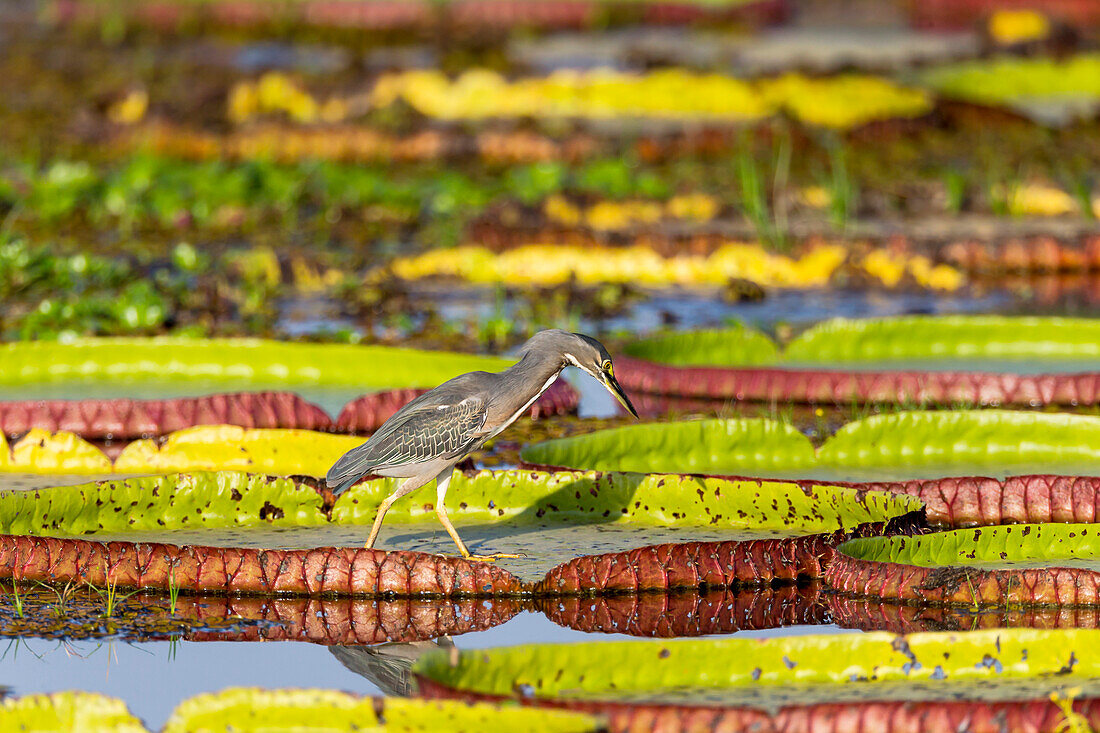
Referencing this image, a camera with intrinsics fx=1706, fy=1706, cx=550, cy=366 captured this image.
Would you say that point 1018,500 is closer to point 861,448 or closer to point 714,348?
point 861,448

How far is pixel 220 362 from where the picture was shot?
6.08 meters

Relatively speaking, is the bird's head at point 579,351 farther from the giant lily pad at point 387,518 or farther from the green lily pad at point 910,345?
the green lily pad at point 910,345

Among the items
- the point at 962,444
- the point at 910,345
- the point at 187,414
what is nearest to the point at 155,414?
the point at 187,414

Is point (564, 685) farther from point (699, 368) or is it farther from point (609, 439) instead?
point (699, 368)

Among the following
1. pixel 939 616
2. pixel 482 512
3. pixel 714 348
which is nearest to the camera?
pixel 939 616

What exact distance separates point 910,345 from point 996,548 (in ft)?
8.45

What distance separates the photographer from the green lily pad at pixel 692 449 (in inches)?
196

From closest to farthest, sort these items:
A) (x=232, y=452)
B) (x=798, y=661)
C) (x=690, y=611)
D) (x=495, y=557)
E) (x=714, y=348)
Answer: (x=798, y=661)
(x=690, y=611)
(x=495, y=557)
(x=232, y=452)
(x=714, y=348)

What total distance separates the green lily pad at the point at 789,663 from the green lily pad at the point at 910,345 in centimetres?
318

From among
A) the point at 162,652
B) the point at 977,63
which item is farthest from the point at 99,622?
the point at 977,63

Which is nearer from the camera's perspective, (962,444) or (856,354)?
(962,444)

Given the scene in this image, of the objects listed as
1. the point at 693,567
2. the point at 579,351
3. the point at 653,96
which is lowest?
the point at 693,567

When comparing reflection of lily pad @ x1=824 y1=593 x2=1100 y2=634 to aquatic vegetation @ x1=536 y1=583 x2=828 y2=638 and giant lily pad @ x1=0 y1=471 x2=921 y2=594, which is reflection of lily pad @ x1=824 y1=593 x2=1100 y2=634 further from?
giant lily pad @ x1=0 y1=471 x2=921 y2=594

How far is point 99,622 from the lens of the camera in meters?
3.85
